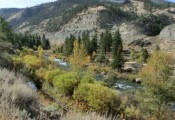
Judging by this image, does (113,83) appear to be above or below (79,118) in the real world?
below

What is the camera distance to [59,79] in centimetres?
5041

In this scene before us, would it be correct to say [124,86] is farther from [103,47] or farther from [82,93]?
[103,47]

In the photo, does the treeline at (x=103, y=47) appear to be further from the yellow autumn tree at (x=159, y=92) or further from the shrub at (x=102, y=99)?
the yellow autumn tree at (x=159, y=92)

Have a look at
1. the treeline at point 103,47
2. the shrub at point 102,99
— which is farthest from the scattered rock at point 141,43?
the shrub at point 102,99

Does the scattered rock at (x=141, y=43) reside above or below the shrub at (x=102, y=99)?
below

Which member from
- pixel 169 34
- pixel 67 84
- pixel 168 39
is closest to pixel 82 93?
pixel 67 84

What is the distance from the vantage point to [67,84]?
48094 millimetres

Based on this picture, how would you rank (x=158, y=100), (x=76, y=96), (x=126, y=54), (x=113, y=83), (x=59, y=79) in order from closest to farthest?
(x=158, y=100) < (x=76, y=96) < (x=59, y=79) < (x=113, y=83) < (x=126, y=54)

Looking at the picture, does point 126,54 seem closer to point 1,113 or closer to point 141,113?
point 141,113

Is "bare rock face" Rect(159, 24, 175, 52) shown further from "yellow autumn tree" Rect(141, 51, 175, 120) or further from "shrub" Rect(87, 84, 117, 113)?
"yellow autumn tree" Rect(141, 51, 175, 120)

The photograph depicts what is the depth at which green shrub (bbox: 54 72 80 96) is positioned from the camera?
156 feet

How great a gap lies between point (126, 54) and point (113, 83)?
62.8 meters

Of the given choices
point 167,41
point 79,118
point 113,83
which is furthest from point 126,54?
point 79,118

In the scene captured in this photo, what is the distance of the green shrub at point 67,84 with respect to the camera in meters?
47.6
